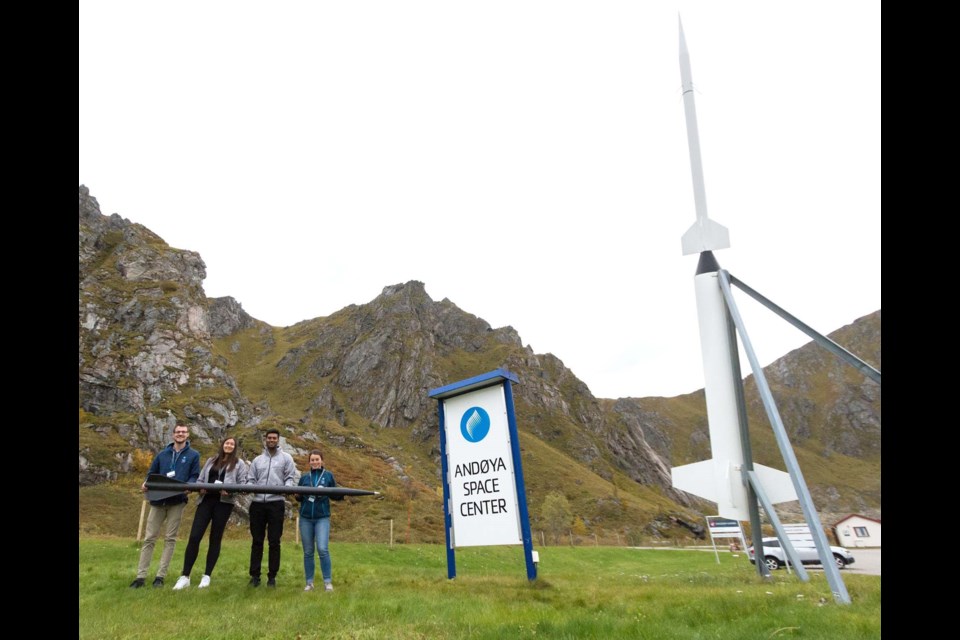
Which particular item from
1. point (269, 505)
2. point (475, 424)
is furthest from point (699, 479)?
point (269, 505)

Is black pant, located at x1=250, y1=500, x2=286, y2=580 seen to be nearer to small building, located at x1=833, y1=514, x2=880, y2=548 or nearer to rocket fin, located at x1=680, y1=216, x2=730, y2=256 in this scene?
rocket fin, located at x1=680, y1=216, x2=730, y2=256

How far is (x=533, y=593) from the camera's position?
26.2 ft

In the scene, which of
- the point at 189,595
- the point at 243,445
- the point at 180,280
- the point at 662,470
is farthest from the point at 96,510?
the point at 662,470

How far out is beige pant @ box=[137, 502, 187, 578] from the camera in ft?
29.1

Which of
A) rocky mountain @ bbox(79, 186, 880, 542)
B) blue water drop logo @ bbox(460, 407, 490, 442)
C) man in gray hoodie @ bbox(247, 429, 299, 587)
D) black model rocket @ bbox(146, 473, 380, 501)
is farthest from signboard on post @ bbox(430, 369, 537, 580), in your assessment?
rocky mountain @ bbox(79, 186, 880, 542)

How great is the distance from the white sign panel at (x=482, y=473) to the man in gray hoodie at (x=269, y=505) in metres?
3.02

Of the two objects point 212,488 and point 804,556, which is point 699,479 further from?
point 804,556

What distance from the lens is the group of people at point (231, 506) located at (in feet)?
28.8

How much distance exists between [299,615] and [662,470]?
149115 mm

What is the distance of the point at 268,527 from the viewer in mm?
9070

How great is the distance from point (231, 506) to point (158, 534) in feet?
3.82

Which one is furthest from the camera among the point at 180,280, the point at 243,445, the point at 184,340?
the point at 180,280

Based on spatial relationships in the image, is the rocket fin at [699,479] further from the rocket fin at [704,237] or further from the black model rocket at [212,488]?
the black model rocket at [212,488]
